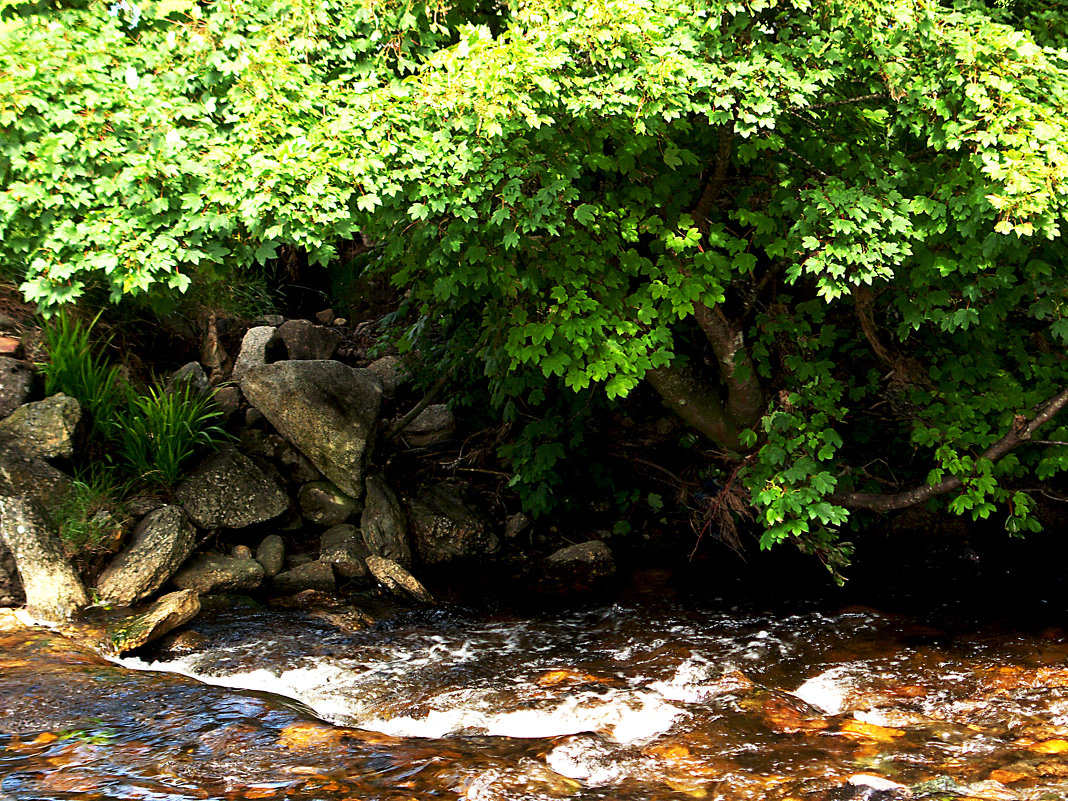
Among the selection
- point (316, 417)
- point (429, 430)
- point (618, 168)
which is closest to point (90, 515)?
point (316, 417)

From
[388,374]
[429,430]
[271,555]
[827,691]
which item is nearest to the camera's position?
[827,691]

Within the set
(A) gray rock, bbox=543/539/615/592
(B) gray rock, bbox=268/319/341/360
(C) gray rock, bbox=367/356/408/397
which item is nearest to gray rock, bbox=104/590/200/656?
(A) gray rock, bbox=543/539/615/592

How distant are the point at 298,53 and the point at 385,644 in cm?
378

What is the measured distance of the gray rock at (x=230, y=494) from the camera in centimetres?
692

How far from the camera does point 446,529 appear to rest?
771 centimetres

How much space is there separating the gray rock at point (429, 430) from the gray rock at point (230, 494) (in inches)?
64.6

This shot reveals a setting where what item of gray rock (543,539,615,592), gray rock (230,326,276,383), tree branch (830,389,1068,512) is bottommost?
gray rock (543,539,615,592)

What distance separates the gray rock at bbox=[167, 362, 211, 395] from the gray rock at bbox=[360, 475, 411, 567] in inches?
70.2

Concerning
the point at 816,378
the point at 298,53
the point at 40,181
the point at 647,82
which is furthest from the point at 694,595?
the point at 40,181

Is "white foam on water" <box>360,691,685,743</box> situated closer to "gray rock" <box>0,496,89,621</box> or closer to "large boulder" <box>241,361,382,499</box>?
"gray rock" <box>0,496,89,621</box>

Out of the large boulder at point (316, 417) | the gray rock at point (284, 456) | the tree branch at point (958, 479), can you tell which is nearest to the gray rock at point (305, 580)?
the large boulder at point (316, 417)

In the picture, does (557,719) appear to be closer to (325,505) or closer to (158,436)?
(325,505)

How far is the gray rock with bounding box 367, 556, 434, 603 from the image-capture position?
6.75 m

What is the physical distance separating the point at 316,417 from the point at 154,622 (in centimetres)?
252
